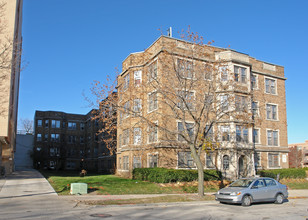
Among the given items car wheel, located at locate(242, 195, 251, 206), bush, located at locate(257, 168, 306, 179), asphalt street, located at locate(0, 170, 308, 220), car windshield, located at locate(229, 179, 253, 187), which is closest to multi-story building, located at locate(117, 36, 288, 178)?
bush, located at locate(257, 168, 306, 179)

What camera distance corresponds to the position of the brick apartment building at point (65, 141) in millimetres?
55812

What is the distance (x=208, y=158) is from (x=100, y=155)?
25.7 m

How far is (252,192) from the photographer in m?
14.8

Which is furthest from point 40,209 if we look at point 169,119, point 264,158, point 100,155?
point 100,155

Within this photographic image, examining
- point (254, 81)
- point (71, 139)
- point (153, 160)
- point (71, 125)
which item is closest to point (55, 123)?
point (71, 125)

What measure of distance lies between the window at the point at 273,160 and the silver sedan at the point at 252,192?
51.2 feet

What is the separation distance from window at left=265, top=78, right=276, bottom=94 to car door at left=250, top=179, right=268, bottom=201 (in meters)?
19.0

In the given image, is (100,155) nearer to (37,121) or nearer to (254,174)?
(37,121)

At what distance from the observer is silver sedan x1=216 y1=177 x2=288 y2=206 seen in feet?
47.5

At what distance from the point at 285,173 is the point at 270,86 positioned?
31.6 ft

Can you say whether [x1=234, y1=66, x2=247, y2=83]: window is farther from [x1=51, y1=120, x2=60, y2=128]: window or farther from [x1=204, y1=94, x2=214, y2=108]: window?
[x1=51, y1=120, x2=60, y2=128]: window

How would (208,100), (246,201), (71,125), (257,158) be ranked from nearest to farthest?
(246,201) < (208,100) < (257,158) < (71,125)

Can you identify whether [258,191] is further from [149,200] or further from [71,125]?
[71,125]

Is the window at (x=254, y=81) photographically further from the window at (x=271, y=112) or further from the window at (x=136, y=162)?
the window at (x=136, y=162)
